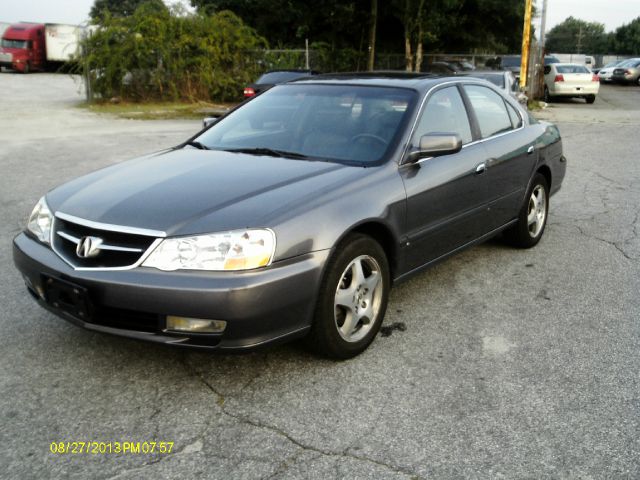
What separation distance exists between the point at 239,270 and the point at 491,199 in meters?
2.48

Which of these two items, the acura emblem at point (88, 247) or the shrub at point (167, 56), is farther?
the shrub at point (167, 56)

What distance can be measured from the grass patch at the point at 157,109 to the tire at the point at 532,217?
516 inches

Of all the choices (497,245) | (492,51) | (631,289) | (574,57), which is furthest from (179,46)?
(574,57)

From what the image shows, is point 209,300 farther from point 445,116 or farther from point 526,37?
point 526,37

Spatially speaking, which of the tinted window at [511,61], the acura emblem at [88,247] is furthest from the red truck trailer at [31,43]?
the acura emblem at [88,247]

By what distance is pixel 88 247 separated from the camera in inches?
124

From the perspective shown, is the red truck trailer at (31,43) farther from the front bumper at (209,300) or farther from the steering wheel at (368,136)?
the front bumper at (209,300)

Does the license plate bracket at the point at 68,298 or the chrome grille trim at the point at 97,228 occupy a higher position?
the chrome grille trim at the point at 97,228

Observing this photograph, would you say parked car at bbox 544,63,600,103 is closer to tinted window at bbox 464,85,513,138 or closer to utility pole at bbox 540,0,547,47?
utility pole at bbox 540,0,547,47

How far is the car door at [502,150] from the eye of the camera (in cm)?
485

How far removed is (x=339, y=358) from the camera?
350 centimetres

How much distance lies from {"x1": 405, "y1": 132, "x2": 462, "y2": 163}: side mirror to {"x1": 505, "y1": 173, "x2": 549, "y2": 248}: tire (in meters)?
1.74

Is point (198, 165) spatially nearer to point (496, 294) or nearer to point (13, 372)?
point (13, 372)

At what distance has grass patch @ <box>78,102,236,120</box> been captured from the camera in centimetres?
1850
